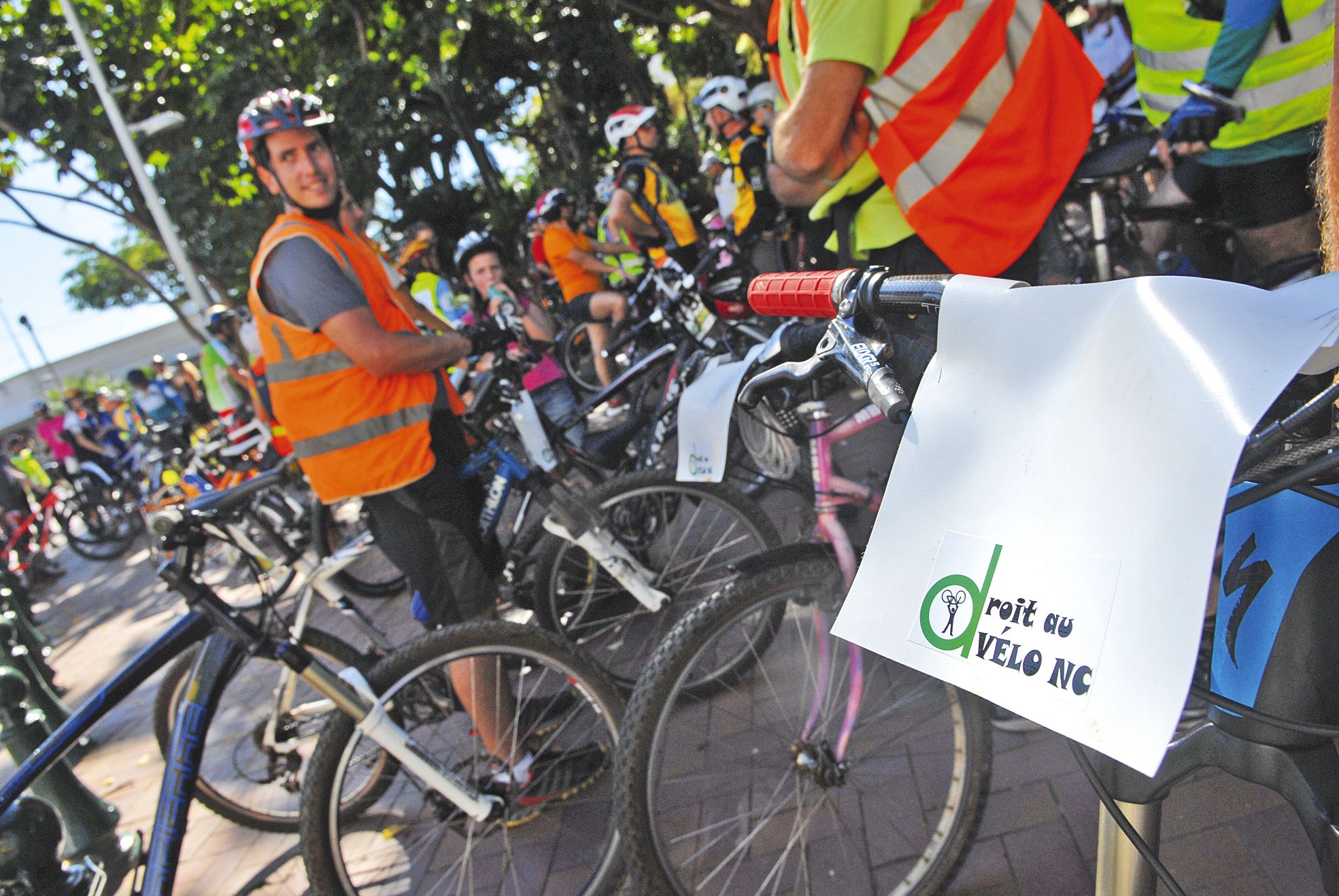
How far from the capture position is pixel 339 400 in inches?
98.7

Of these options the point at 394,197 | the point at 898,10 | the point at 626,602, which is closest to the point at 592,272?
the point at 626,602

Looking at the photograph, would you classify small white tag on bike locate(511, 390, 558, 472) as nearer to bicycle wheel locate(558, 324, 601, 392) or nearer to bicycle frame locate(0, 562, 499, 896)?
bicycle frame locate(0, 562, 499, 896)

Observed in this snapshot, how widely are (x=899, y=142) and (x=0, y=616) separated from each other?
130 inches

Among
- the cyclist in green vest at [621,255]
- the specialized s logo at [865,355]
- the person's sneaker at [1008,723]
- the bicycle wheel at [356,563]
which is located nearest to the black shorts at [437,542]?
the bicycle wheel at [356,563]

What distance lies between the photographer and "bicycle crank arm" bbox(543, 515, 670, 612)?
9.61 ft

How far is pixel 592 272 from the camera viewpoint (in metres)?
6.96

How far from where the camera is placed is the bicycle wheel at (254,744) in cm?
301

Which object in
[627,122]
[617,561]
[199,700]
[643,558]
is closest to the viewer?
[199,700]

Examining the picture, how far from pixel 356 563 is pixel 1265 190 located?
5.03 metres

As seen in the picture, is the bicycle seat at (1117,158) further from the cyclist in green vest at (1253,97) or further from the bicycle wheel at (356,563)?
the bicycle wheel at (356,563)

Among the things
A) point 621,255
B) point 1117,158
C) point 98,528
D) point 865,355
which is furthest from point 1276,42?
point 98,528

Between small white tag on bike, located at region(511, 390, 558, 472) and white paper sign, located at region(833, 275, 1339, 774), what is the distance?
2.42m

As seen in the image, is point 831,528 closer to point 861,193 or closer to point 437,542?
point 861,193

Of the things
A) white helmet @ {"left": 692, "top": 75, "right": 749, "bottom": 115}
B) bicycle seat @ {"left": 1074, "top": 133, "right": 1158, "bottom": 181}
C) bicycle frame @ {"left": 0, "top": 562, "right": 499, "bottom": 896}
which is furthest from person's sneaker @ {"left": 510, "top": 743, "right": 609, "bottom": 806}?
white helmet @ {"left": 692, "top": 75, "right": 749, "bottom": 115}
